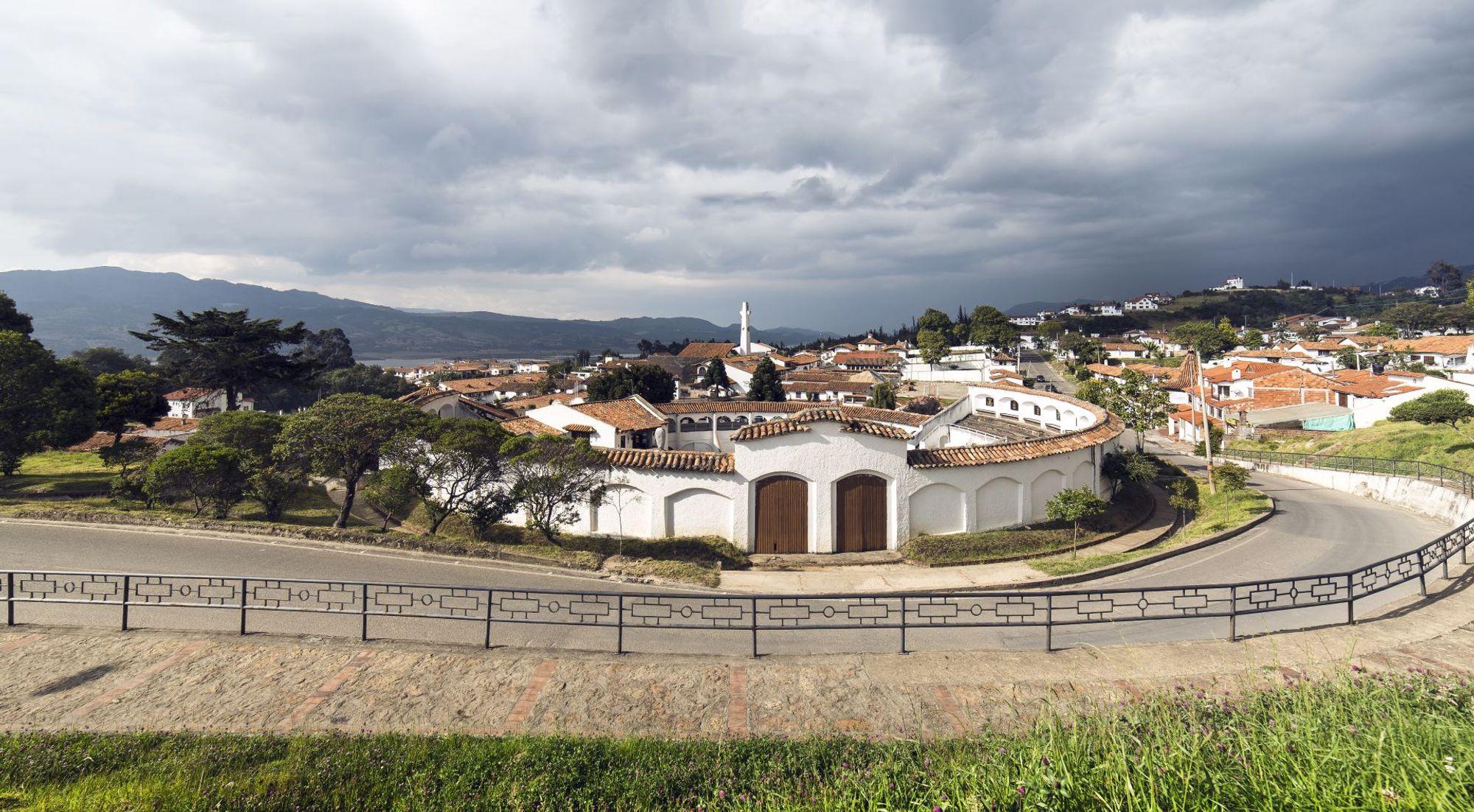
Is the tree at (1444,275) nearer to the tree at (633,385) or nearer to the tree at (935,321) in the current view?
the tree at (935,321)

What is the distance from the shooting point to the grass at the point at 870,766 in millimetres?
3914

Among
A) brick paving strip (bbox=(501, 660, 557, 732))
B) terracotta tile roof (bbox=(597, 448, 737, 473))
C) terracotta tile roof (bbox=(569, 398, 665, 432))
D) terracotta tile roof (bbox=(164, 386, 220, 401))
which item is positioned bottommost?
brick paving strip (bbox=(501, 660, 557, 732))

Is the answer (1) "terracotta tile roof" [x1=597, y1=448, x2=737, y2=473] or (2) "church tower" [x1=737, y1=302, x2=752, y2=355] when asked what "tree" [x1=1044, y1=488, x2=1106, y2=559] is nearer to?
(1) "terracotta tile roof" [x1=597, y1=448, x2=737, y2=473]

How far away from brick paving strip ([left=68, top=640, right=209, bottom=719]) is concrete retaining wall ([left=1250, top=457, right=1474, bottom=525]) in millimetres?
26226

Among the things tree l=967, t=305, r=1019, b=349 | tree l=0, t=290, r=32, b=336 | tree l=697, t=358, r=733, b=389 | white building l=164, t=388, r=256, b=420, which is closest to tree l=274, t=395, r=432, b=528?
tree l=0, t=290, r=32, b=336

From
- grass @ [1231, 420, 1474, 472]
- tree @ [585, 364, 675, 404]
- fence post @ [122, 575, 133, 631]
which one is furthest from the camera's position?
tree @ [585, 364, 675, 404]

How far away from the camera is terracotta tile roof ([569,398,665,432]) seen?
29625 millimetres

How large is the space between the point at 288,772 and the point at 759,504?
481 inches

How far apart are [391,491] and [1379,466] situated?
113 feet

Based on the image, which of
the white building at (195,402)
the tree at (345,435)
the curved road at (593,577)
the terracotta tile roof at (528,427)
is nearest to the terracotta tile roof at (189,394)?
the white building at (195,402)

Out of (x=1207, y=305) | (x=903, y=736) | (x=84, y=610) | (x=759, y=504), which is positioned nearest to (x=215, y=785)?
(x=903, y=736)

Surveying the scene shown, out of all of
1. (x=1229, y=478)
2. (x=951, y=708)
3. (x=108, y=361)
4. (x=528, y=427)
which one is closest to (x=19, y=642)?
(x=951, y=708)

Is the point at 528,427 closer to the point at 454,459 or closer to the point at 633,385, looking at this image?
the point at 454,459

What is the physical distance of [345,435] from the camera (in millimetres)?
17031
